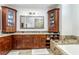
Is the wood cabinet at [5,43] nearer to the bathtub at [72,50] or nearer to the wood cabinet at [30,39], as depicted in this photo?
the wood cabinet at [30,39]

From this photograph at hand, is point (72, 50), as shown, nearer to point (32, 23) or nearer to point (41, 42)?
point (32, 23)

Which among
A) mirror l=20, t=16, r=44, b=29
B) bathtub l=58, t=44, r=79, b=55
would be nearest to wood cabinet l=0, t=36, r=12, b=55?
mirror l=20, t=16, r=44, b=29

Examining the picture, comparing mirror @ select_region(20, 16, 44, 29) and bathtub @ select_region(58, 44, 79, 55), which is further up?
mirror @ select_region(20, 16, 44, 29)

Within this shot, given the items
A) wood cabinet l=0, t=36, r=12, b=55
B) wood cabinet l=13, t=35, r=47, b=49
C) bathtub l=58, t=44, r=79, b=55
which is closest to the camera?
bathtub l=58, t=44, r=79, b=55

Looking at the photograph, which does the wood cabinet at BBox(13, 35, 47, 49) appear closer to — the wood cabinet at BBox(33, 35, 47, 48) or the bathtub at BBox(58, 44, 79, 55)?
the wood cabinet at BBox(33, 35, 47, 48)

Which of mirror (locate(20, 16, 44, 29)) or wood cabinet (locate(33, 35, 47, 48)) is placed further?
wood cabinet (locate(33, 35, 47, 48))

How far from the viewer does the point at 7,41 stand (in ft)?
12.2

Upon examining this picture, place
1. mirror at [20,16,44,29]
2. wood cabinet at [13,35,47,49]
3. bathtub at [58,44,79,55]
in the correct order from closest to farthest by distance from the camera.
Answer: bathtub at [58,44,79,55] < mirror at [20,16,44,29] < wood cabinet at [13,35,47,49]

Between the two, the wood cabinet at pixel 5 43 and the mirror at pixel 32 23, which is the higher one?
the mirror at pixel 32 23

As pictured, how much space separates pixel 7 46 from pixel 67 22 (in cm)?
203

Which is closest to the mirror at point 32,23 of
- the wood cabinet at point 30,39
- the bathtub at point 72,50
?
the wood cabinet at point 30,39

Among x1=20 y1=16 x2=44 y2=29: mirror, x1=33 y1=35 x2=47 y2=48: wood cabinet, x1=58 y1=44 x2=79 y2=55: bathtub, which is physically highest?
x1=20 y1=16 x2=44 y2=29: mirror
